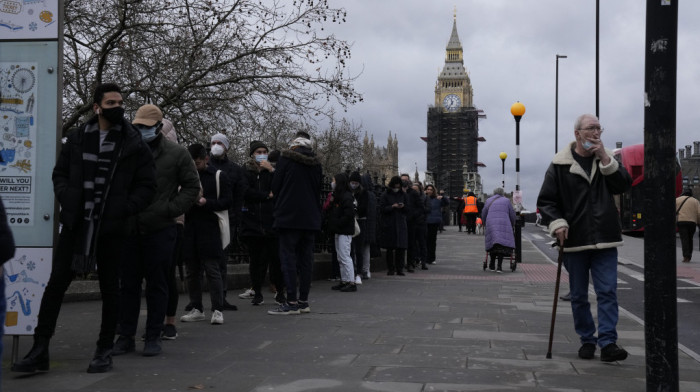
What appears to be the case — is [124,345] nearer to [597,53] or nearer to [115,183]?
[115,183]

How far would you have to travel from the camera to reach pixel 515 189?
22.7 metres

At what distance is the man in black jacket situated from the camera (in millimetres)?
5988

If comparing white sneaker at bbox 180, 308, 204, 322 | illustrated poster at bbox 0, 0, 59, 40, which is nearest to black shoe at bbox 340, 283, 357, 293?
white sneaker at bbox 180, 308, 204, 322

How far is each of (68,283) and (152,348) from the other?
0.93 metres

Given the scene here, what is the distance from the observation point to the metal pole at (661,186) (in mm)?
4219

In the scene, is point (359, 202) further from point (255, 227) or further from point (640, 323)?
point (640, 323)

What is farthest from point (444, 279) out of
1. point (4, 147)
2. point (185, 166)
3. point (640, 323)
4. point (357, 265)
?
point (4, 147)

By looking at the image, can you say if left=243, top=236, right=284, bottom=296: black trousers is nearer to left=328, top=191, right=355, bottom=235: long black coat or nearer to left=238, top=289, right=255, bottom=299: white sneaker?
left=238, top=289, right=255, bottom=299: white sneaker

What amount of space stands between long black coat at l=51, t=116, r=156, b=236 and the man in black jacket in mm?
2922

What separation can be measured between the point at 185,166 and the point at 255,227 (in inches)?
129

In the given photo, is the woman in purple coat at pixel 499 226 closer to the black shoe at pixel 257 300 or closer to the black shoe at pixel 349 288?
the black shoe at pixel 349 288

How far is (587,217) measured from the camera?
6055 mm

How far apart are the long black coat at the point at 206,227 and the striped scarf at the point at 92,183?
7.82 ft

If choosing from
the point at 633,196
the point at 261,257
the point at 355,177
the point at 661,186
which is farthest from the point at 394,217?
the point at 633,196
